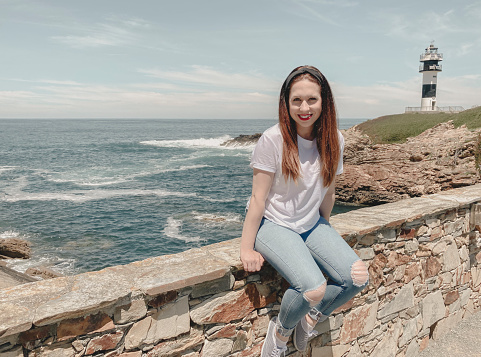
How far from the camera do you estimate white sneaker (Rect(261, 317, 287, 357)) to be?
2.73 meters

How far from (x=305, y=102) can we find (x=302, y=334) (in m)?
1.74

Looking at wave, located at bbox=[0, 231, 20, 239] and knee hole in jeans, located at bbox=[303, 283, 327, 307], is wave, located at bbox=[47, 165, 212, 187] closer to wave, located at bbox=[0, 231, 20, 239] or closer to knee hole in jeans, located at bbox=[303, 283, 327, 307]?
wave, located at bbox=[0, 231, 20, 239]

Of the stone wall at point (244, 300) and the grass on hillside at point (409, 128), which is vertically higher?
the grass on hillside at point (409, 128)

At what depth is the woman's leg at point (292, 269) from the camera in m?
2.42

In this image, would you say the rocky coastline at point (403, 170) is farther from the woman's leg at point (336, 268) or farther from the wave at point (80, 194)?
the woman's leg at point (336, 268)

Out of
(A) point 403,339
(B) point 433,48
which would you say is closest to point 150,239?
(A) point 403,339

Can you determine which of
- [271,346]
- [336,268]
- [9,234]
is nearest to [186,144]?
[9,234]

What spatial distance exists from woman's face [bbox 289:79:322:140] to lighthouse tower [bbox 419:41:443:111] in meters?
60.0

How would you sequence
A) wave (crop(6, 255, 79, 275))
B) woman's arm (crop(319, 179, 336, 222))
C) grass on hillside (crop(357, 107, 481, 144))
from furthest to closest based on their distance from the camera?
grass on hillside (crop(357, 107, 481, 144)), wave (crop(6, 255, 79, 275)), woman's arm (crop(319, 179, 336, 222))

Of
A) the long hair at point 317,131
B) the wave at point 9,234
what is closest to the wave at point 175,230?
the wave at point 9,234

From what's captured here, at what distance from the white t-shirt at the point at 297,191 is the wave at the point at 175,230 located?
562 inches

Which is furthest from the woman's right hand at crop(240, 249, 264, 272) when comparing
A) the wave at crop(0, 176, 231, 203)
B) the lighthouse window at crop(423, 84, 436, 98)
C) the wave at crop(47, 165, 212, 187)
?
the lighthouse window at crop(423, 84, 436, 98)

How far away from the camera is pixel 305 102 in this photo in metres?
2.59

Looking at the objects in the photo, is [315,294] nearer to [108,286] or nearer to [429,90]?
[108,286]
